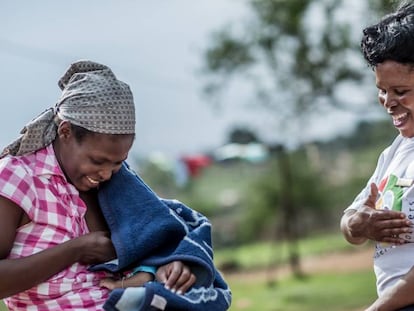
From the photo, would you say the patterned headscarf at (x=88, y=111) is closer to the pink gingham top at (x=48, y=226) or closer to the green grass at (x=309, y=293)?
the pink gingham top at (x=48, y=226)

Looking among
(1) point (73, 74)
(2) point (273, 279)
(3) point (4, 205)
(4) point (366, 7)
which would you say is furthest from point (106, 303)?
(2) point (273, 279)

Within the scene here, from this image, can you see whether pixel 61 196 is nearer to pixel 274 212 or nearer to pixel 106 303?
pixel 106 303

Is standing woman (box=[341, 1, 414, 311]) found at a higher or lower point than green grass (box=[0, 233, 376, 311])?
higher

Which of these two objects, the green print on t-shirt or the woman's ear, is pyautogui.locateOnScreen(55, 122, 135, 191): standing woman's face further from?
the green print on t-shirt

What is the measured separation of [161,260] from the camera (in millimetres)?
2955

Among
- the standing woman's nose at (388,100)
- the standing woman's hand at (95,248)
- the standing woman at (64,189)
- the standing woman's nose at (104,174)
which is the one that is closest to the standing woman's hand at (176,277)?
the standing woman at (64,189)

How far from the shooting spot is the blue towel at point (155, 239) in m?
2.93

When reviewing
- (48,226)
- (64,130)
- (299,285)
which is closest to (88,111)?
(64,130)

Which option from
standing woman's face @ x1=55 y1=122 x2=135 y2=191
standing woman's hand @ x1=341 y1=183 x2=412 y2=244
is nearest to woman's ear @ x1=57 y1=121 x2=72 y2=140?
standing woman's face @ x1=55 y1=122 x2=135 y2=191

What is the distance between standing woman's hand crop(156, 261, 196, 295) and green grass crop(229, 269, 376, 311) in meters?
10.2

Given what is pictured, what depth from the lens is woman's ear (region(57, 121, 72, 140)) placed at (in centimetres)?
291

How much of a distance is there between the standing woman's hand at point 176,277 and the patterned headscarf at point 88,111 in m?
0.45

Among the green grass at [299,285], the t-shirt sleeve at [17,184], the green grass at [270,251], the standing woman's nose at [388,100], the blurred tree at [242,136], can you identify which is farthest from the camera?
the green grass at [270,251]

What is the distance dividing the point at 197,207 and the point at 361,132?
4.16 m
